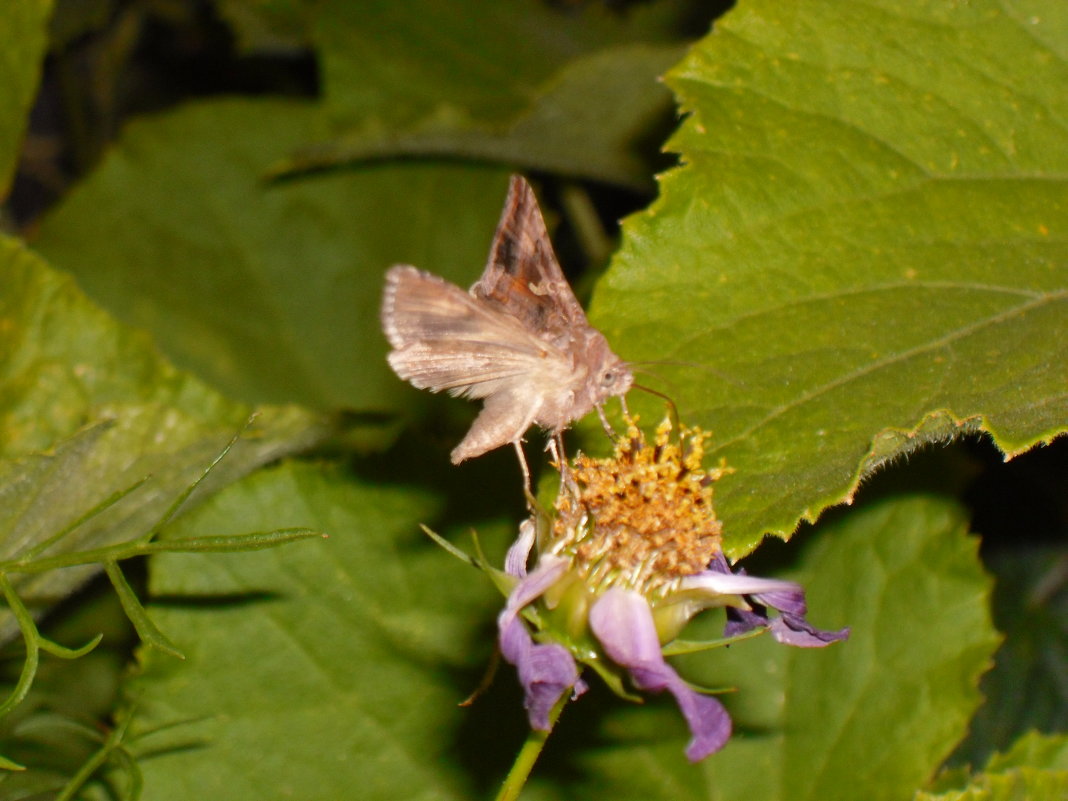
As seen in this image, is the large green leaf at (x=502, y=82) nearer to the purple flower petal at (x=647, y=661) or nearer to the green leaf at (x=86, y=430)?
the green leaf at (x=86, y=430)

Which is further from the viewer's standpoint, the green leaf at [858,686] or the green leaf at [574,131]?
the green leaf at [574,131]

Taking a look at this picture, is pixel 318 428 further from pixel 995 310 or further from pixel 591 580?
pixel 995 310

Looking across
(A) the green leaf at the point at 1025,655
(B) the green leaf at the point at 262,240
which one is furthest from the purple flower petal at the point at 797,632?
(B) the green leaf at the point at 262,240

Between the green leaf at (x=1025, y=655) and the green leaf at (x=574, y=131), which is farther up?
the green leaf at (x=574, y=131)

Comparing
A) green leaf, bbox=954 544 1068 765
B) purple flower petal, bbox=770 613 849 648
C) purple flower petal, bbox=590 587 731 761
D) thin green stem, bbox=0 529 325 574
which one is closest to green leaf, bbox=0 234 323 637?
thin green stem, bbox=0 529 325 574

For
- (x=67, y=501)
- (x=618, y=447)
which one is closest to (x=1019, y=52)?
(x=618, y=447)

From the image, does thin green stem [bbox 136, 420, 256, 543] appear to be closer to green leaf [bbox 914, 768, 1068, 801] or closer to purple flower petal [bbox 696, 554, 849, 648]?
purple flower petal [bbox 696, 554, 849, 648]
